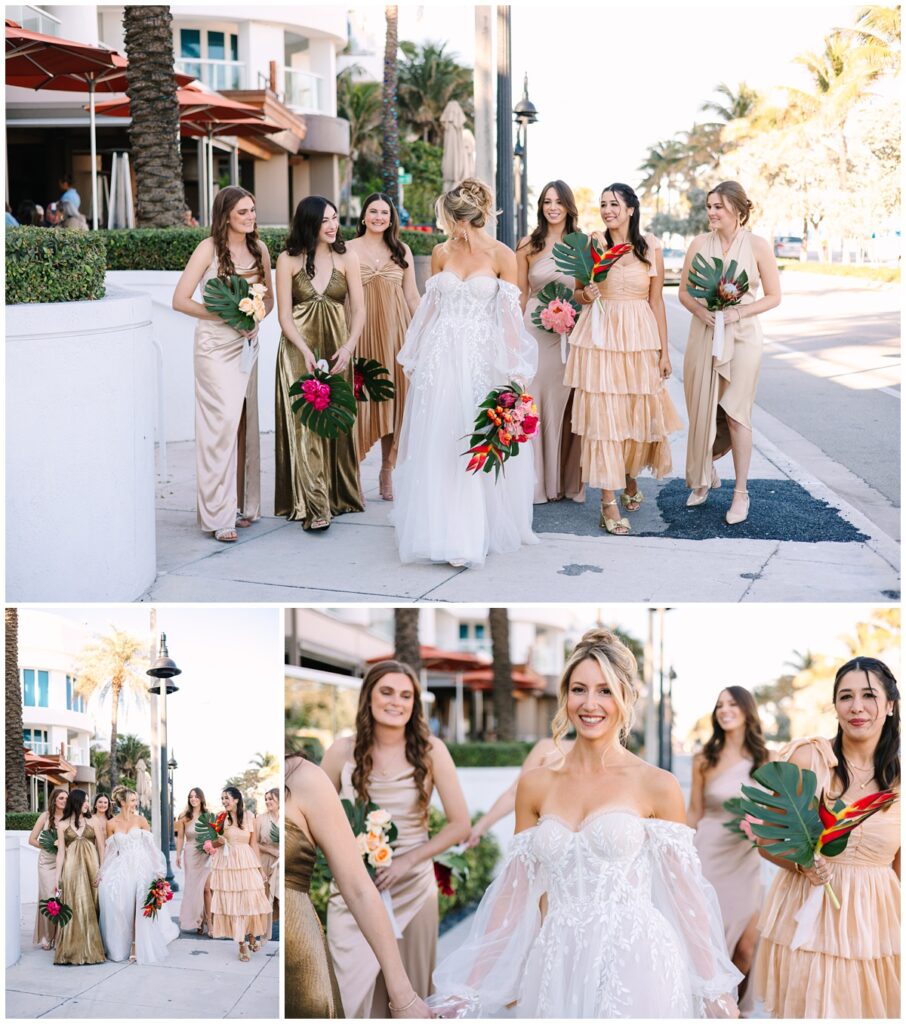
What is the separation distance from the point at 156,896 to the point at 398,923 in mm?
1082

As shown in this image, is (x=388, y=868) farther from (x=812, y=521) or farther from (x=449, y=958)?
(x=812, y=521)

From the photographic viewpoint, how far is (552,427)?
8883 millimetres

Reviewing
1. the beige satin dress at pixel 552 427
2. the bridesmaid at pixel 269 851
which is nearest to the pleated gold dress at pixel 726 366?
the beige satin dress at pixel 552 427

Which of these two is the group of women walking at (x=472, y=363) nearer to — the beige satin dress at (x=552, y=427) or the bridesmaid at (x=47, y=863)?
the beige satin dress at (x=552, y=427)

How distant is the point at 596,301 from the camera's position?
26.2ft

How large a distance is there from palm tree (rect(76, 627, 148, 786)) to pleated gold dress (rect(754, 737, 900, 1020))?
2871 mm

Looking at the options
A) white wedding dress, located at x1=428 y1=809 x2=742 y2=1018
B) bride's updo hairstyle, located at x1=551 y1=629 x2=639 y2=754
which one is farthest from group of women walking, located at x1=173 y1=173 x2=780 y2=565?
white wedding dress, located at x1=428 y1=809 x2=742 y2=1018

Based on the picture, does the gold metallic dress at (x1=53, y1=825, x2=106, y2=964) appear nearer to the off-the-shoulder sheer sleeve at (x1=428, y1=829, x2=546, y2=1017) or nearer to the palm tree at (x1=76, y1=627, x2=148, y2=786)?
the palm tree at (x1=76, y1=627, x2=148, y2=786)

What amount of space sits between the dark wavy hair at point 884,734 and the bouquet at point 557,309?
3.99 meters

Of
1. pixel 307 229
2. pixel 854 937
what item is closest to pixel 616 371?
pixel 307 229

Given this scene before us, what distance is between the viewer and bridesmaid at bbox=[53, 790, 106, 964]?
5.44 m

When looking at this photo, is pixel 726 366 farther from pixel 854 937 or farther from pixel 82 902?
pixel 82 902

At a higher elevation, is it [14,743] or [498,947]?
[14,743]

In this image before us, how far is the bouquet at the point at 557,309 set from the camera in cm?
824
